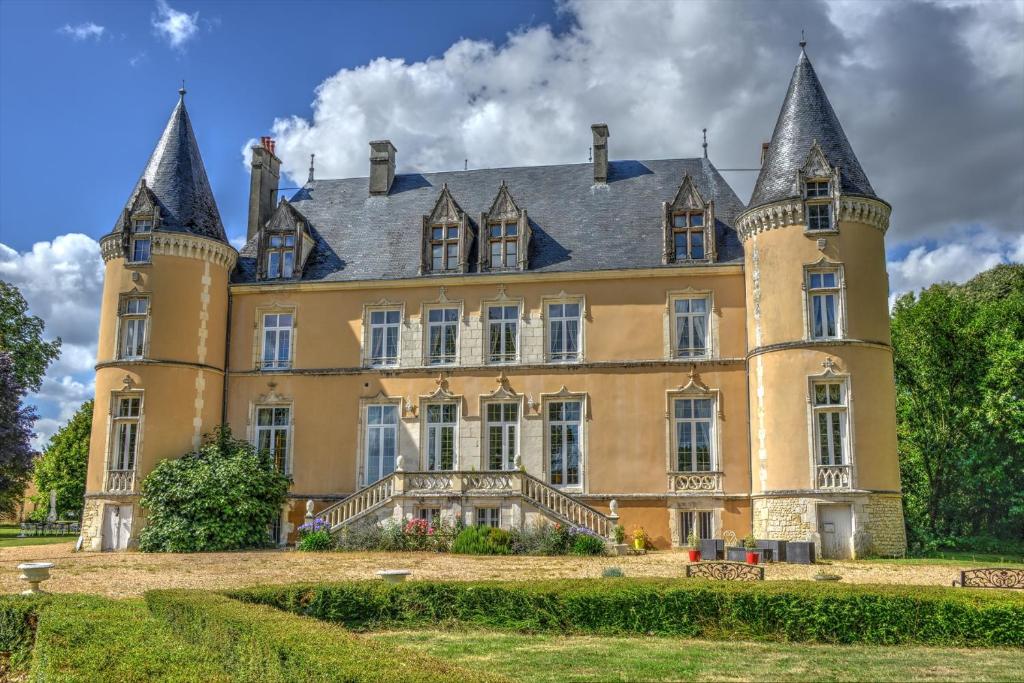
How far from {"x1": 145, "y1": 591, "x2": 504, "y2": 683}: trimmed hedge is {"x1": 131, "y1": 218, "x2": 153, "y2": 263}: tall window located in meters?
18.2

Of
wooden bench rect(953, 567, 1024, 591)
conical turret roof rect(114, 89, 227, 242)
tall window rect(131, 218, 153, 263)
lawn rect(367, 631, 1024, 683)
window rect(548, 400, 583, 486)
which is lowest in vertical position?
lawn rect(367, 631, 1024, 683)

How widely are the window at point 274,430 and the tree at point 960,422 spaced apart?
19940 millimetres

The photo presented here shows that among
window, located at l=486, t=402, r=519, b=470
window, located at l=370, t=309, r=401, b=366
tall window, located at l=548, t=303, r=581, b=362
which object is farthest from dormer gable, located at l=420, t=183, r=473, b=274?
window, located at l=486, t=402, r=519, b=470

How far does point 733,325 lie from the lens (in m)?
26.4

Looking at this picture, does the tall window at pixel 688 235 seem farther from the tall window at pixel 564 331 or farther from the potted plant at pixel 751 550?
the potted plant at pixel 751 550

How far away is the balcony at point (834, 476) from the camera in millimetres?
23250

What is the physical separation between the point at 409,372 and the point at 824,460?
1166cm

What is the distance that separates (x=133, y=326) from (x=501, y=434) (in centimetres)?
1098

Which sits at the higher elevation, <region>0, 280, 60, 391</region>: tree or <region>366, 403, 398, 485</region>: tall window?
<region>0, 280, 60, 391</region>: tree

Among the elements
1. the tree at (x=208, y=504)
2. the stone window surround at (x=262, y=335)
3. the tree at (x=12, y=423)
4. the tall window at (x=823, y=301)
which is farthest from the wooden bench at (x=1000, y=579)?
the tree at (x=12, y=423)

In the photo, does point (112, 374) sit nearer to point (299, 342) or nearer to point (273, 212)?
point (299, 342)

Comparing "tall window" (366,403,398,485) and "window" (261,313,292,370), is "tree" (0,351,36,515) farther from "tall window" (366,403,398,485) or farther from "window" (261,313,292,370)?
"tall window" (366,403,398,485)

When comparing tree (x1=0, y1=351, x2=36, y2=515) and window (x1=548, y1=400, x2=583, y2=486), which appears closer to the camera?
window (x1=548, y1=400, x2=583, y2=486)

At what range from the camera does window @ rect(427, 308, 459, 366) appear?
2792 cm
